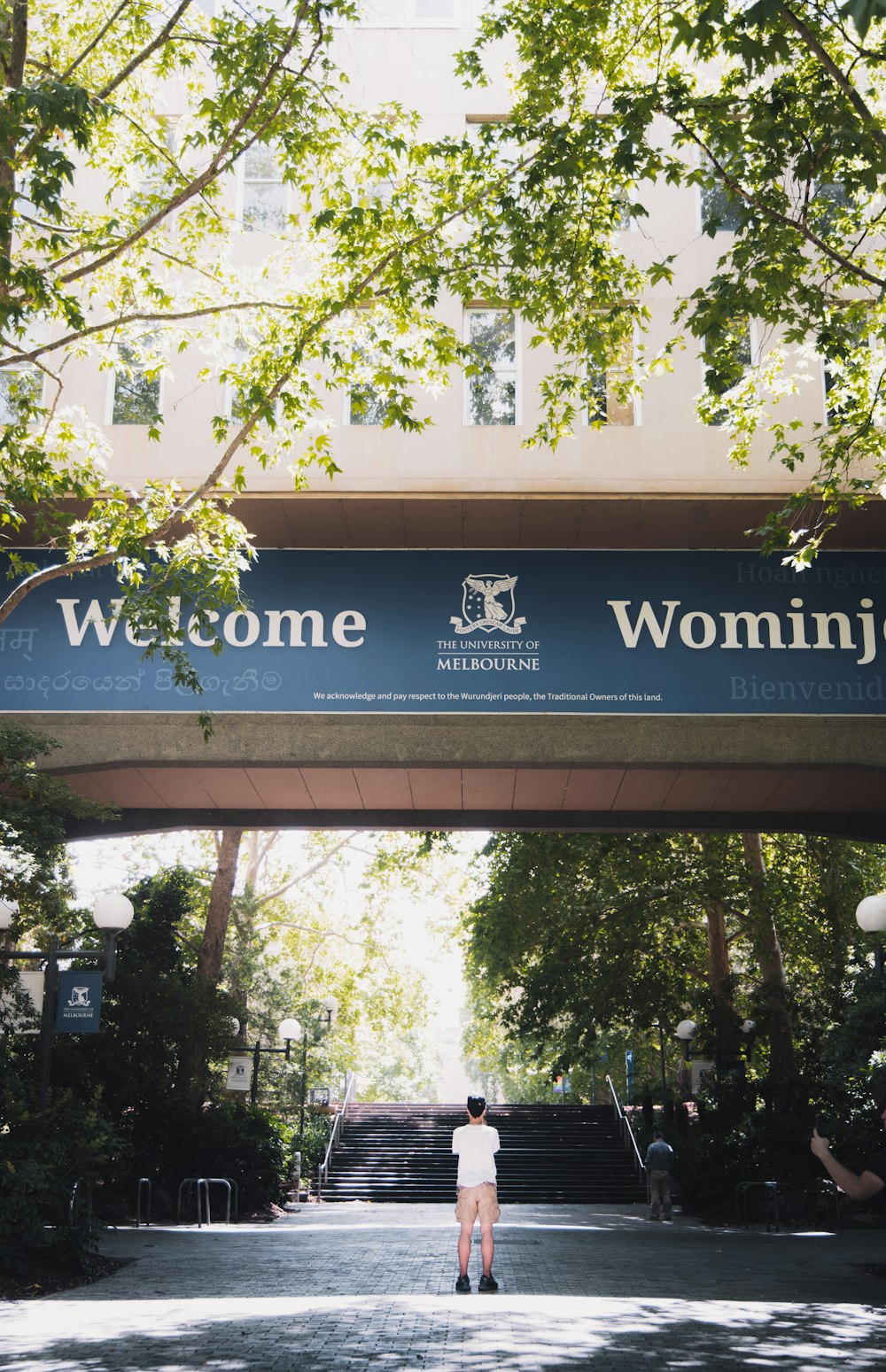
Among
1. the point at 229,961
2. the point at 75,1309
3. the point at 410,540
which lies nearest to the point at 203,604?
the point at 410,540

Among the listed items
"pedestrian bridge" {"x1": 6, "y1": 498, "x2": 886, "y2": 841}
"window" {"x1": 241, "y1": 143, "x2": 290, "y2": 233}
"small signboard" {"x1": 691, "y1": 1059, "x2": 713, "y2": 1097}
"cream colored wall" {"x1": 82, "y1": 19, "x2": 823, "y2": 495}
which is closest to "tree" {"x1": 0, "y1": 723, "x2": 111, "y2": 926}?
"pedestrian bridge" {"x1": 6, "y1": 498, "x2": 886, "y2": 841}

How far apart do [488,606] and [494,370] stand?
9.17 ft

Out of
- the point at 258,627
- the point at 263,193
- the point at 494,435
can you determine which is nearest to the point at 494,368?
the point at 494,435

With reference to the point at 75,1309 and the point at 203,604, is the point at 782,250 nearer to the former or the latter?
the point at 203,604

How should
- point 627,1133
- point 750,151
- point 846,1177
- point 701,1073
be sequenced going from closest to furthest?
point 846,1177
point 750,151
point 701,1073
point 627,1133

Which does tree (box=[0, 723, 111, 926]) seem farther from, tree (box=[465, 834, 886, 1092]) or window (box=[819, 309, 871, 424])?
tree (box=[465, 834, 886, 1092])

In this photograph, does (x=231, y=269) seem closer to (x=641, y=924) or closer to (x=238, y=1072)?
(x=641, y=924)

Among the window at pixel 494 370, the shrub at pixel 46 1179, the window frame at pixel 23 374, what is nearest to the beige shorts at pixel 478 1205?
the shrub at pixel 46 1179

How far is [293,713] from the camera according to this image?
12680 millimetres

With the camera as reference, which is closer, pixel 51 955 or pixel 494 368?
pixel 51 955

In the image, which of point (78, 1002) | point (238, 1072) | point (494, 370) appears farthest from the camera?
point (238, 1072)

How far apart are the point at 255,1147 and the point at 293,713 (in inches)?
455

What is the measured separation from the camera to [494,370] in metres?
14.0

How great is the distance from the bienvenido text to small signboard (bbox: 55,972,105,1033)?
6328mm
